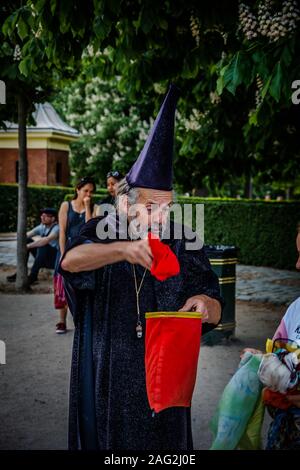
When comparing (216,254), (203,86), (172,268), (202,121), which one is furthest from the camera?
(202,121)

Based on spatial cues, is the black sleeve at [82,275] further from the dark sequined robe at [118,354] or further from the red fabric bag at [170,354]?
the red fabric bag at [170,354]

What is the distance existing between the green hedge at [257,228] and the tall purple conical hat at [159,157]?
41.0ft

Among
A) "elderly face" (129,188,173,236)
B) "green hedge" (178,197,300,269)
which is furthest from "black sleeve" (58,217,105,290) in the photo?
"green hedge" (178,197,300,269)

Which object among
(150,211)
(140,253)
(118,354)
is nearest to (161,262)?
(140,253)

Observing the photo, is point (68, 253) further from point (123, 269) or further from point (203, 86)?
point (203, 86)

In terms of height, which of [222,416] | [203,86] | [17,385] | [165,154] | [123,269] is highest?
[203,86]

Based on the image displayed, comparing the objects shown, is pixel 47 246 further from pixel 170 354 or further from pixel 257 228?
pixel 170 354

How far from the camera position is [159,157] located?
113 inches

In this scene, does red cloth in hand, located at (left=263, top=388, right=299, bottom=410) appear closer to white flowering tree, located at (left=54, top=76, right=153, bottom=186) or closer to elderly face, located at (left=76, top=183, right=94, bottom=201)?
elderly face, located at (left=76, top=183, right=94, bottom=201)

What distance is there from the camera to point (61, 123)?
32.1m

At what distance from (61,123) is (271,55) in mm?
27520

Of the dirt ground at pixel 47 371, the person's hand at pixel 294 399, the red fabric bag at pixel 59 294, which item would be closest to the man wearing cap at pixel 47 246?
the dirt ground at pixel 47 371

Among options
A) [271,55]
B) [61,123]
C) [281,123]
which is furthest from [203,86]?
[61,123]

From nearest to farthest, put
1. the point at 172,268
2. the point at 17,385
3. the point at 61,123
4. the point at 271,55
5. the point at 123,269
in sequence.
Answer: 1. the point at 172,268
2. the point at 123,269
3. the point at 271,55
4. the point at 17,385
5. the point at 61,123
